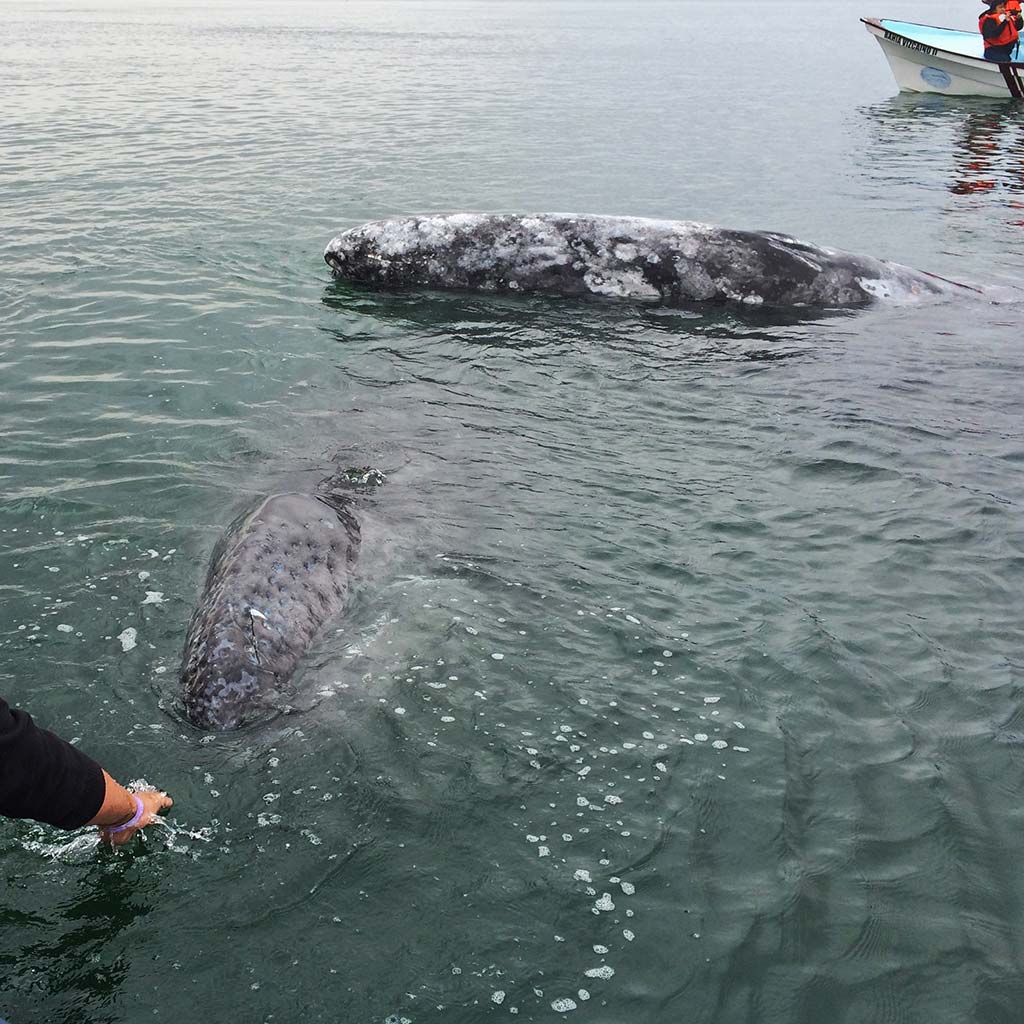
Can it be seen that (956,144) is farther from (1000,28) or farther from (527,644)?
(527,644)

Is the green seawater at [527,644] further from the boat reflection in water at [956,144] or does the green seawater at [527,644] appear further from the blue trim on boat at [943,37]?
the blue trim on boat at [943,37]

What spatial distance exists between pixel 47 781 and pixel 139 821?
0.78 metres

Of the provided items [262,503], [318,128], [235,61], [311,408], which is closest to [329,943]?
[262,503]

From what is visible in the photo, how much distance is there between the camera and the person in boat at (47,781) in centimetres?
352

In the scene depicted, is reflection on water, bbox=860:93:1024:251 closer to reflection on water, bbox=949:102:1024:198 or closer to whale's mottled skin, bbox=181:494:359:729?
reflection on water, bbox=949:102:1024:198

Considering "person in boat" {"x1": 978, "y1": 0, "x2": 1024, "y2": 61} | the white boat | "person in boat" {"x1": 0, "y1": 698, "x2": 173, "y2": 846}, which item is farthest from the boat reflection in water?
"person in boat" {"x1": 0, "y1": 698, "x2": 173, "y2": 846}

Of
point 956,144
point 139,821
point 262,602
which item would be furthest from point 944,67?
point 139,821

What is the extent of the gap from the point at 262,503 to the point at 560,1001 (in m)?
4.20

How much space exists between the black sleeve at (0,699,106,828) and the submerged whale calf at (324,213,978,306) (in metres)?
9.84

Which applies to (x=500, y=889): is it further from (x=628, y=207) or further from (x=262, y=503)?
(x=628, y=207)

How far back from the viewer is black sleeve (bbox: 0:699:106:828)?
352 cm

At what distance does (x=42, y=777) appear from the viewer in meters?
3.64

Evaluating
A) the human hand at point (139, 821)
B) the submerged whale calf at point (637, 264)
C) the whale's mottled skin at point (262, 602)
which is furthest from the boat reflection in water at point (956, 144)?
the human hand at point (139, 821)

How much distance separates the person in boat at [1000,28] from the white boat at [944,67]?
30 centimetres
